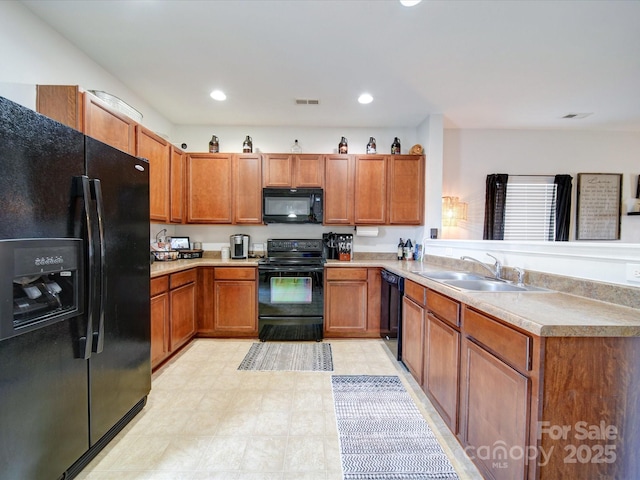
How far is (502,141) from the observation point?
12.3 ft

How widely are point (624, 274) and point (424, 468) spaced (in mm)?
1382

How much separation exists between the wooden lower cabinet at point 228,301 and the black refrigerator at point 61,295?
1.42m

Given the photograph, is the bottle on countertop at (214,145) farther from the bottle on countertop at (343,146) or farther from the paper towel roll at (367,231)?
the paper towel roll at (367,231)

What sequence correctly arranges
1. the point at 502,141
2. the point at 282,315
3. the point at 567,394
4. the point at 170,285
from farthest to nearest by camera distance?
the point at 502,141
the point at 282,315
the point at 170,285
the point at 567,394

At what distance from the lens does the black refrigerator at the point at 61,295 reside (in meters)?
1.04

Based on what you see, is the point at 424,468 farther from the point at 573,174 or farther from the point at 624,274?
the point at 573,174

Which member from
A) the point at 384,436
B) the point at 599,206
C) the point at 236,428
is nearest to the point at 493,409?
the point at 384,436

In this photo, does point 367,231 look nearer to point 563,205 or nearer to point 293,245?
point 293,245

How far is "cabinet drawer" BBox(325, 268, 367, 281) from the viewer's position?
3.14 metres

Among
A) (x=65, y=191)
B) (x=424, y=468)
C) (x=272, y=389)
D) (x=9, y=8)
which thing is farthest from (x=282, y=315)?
(x=9, y=8)

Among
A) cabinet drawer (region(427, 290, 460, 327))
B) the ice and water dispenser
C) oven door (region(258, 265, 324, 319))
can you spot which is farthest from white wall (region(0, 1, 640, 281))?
the ice and water dispenser

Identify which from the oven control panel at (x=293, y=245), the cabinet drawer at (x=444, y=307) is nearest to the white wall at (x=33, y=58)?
the oven control panel at (x=293, y=245)

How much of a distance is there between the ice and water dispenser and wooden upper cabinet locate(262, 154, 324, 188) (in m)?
2.33

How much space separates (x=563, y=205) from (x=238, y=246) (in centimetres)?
438
